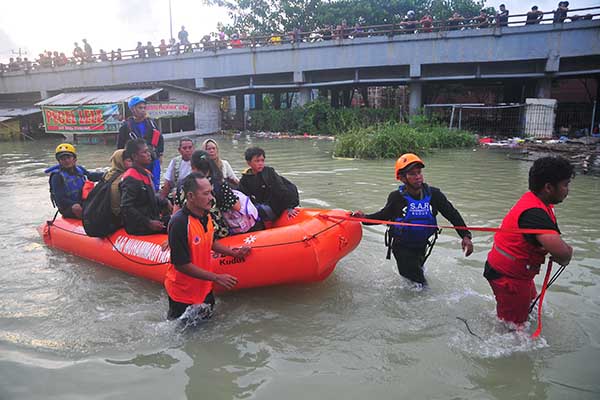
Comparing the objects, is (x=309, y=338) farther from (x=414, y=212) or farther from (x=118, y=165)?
(x=118, y=165)

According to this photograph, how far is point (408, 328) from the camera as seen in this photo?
11.0ft

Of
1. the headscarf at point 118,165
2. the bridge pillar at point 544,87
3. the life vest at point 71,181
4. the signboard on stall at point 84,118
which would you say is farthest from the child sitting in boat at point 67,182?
the bridge pillar at point 544,87

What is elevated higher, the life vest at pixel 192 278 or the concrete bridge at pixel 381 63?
the concrete bridge at pixel 381 63

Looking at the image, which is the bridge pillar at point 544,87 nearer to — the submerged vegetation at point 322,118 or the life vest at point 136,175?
the submerged vegetation at point 322,118

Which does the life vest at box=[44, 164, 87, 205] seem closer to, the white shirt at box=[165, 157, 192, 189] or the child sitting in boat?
the child sitting in boat

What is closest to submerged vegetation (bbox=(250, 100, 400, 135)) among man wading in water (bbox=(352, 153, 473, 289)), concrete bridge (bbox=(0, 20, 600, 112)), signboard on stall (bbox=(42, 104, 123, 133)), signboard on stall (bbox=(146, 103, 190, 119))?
concrete bridge (bbox=(0, 20, 600, 112))

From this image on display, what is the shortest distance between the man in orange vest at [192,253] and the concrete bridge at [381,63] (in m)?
17.8

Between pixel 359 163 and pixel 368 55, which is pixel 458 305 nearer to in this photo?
pixel 359 163

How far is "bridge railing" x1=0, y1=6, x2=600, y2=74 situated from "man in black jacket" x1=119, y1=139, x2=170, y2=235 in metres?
16.7

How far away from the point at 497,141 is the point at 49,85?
2624 centimetres

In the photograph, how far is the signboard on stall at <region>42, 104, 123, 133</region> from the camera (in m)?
18.5

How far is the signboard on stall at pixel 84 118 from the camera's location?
730 inches

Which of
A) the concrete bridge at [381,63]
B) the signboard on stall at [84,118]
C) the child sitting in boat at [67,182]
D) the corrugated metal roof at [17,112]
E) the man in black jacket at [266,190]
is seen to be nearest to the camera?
the man in black jacket at [266,190]

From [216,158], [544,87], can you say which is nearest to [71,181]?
[216,158]
